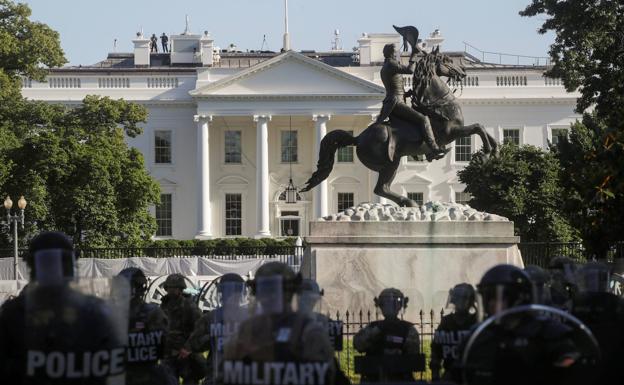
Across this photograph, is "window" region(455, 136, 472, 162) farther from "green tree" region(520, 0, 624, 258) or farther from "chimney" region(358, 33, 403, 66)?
"green tree" region(520, 0, 624, 258)

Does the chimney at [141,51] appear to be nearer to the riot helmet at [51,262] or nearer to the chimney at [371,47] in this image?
the chimney at [371,47]

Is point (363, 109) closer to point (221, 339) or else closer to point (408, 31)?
point (408, 31)

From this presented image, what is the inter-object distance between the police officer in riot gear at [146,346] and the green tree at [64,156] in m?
31.5

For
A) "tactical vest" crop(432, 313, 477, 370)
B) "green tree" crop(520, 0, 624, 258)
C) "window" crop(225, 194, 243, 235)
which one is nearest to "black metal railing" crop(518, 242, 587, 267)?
"green tree" crop(520, 0, 624, 258)

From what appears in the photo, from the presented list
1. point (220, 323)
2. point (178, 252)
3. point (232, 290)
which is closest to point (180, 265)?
point (178, 252)

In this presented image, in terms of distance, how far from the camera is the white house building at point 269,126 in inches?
2862

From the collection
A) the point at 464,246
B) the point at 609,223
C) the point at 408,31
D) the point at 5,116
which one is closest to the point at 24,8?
the point at 5,116

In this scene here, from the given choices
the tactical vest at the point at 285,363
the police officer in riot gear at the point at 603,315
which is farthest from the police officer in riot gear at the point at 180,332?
the tactical vest at the point at 285,363

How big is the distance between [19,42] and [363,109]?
3504 centimetres

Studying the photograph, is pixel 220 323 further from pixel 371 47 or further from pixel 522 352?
pixel 371 47

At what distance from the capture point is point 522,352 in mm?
6027

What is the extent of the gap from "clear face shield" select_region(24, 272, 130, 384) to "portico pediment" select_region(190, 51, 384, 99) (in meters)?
66.2

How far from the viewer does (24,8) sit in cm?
4066

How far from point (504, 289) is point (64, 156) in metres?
38.9
